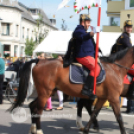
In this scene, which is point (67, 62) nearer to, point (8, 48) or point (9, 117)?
point (9, 117)

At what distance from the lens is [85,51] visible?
5.39m

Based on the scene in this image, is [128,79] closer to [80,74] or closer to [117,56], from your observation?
[117,56]

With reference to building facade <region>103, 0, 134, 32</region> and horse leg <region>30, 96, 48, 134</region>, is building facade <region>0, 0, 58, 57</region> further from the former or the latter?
horse leg <region>30, 96, 48, 134</region>

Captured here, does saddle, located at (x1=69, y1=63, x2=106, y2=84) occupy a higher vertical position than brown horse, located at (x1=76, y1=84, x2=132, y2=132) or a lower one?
higher

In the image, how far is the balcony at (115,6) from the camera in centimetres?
2680

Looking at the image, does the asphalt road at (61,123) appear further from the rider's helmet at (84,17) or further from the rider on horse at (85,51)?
the rider's helmet at (84,17)

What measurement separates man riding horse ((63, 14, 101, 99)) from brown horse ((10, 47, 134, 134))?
19 cm

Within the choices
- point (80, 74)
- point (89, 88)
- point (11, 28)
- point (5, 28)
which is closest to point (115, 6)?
point (11, 28)

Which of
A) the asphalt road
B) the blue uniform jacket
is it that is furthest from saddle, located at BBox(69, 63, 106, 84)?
the asphalt road

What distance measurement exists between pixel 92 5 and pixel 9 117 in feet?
13.6

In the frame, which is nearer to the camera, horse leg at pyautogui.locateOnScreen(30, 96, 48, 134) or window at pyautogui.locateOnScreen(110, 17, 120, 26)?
horse leg at pyautogui.locateOnScreen(30, 96, 48, 134)

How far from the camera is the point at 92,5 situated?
5.25 m

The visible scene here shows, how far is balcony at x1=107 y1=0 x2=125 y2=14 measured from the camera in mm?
26800

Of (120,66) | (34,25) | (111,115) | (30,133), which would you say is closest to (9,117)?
(30,133)
